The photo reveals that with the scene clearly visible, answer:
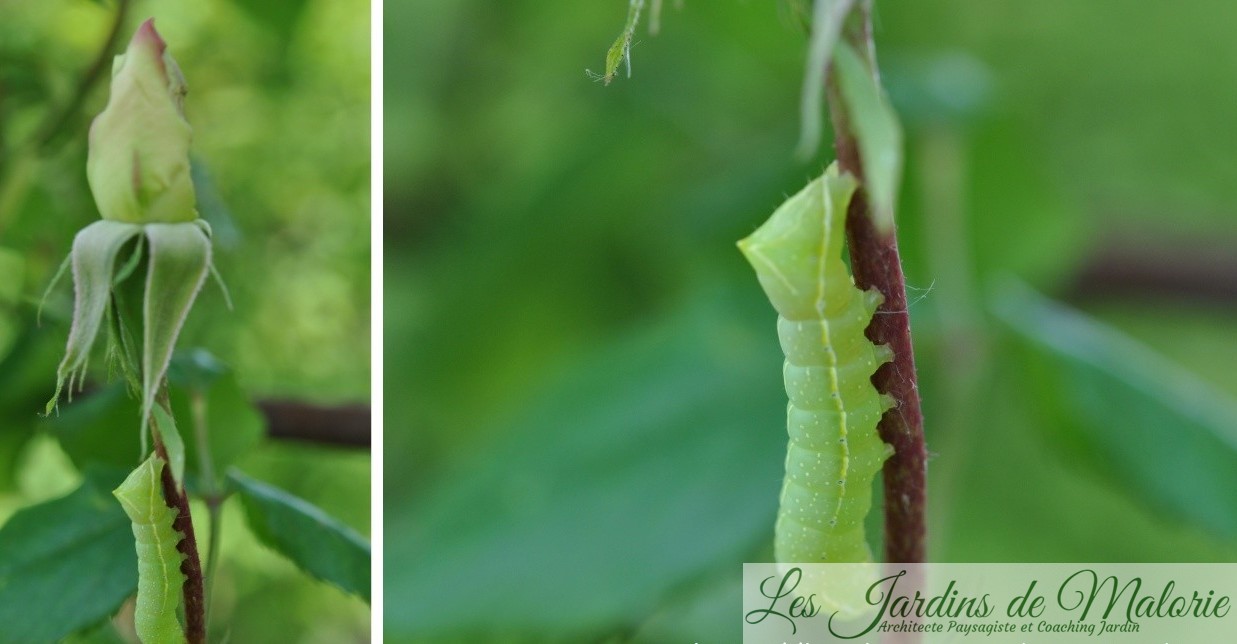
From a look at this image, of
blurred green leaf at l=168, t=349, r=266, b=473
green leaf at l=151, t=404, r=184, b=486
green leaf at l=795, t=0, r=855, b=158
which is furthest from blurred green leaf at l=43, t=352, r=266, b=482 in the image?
green leaf at l=795, t=0, r=855, b=158

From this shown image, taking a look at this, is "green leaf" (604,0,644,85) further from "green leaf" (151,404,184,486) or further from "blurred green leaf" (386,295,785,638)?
"blurred green leaf" (386,295,785,638)

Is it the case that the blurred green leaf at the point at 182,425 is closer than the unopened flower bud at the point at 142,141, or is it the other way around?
the unopened flower bud at the point at 142,141

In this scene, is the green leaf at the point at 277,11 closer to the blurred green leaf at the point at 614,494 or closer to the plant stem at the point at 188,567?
the blurred green leaf at the point at 614,494

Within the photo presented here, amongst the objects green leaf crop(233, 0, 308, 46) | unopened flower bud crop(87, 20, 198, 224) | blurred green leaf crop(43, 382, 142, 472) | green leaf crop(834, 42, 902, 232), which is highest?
green leaf crop(233, 0, 308, 46)

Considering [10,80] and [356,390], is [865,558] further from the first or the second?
[356,390]

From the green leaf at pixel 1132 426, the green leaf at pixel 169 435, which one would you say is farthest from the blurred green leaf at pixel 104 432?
the green leaf at pixel 1132 426

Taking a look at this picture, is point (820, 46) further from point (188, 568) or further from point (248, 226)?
point (248, 226)
